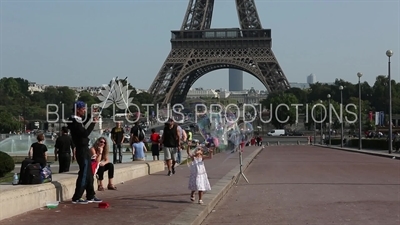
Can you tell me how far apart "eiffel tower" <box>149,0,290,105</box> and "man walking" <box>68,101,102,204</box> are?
83.6 m

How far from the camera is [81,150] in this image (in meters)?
11.0

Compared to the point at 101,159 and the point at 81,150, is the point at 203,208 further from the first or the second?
the point at 101,159

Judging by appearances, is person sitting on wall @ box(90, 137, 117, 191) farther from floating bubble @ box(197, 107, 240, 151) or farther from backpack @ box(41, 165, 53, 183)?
floating bubble @ box(197, 107, 240, 151)

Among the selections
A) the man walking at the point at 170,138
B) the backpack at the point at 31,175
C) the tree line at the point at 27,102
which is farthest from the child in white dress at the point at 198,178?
the tree line at the point at 27,102

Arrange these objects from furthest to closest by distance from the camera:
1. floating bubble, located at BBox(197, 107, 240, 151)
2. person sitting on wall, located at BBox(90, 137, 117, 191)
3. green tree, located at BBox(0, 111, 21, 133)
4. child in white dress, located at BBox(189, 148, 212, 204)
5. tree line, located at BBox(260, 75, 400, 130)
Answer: tree line, located at BBox(260, 75, 400, 130)
green tree, located at BBox(0, 111, 21, 133)
floating bubble, located at BBox(197, 107, 240, 151)
person sitting on wall, located at BBox(90, 137, 117, 191)
child in white dress, located at BBox(189, 148, 212, 204)

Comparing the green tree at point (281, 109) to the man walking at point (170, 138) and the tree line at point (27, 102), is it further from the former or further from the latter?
the man walking at point (170, 138)

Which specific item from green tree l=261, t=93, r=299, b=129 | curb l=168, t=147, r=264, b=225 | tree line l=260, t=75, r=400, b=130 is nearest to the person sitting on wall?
curb l=168, t=147, r=264, b=225

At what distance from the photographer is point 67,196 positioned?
1199cm

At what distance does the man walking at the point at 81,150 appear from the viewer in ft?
35.2

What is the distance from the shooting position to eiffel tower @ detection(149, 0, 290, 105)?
9575 cm

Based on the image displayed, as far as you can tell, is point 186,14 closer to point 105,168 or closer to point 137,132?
point 137,132

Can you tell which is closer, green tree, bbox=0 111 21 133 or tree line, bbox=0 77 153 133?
green tree, bbox=0 111 21 133

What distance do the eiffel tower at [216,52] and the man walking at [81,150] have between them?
83.6 metres

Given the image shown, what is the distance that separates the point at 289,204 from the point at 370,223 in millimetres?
2604
